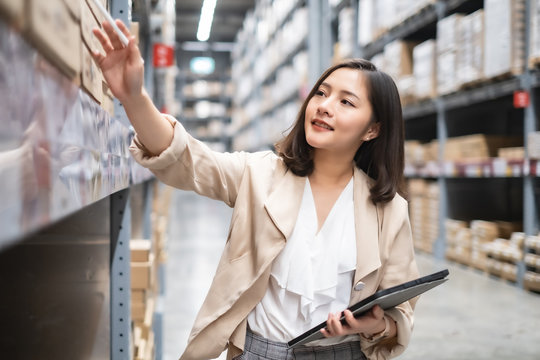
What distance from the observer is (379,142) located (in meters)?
1.59

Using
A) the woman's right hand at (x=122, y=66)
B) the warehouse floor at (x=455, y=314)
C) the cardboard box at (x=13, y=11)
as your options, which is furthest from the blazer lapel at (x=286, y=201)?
the warehouse floor at (x=455, y=314)

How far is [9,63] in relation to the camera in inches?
16.0

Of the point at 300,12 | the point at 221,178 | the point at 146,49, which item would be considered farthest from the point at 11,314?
the point at 300,12

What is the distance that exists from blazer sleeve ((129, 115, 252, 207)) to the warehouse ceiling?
15.2m

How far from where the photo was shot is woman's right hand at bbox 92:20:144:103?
103cm

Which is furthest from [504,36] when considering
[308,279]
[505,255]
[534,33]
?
[308,279]

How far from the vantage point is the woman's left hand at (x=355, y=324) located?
1263 mm

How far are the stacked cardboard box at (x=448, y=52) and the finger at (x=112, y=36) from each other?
464cm

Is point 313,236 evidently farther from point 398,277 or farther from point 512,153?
point 512,153

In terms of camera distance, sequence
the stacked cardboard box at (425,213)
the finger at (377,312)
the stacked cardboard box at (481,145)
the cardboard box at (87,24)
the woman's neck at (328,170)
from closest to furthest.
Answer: the cardboard box at (87,24) < the finger at (377,312) < the woman's neck at (328,170) < the stacked cardboard box at (481,145) < the stacked cardboard box at (425,213)

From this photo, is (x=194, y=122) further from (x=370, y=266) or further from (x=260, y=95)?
(x=370, y=266)

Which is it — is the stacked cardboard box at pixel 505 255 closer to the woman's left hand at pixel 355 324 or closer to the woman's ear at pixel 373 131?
the woman's ear at pixel 373 131

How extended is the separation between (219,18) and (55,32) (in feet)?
66.5

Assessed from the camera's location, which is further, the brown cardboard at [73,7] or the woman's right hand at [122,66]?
the woman's right hand at [122,66]
